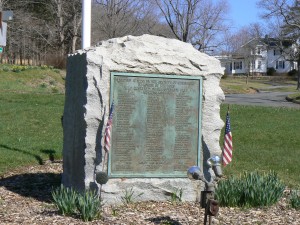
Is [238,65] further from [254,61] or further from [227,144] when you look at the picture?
[227,144]

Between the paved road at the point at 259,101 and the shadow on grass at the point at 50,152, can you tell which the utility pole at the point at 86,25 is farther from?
the paved road at the point at 259,101

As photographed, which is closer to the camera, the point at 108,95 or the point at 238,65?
the point at 108,95

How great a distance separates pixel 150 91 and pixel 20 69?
24.9 meters

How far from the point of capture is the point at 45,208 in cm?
667

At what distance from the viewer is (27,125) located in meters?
14.9

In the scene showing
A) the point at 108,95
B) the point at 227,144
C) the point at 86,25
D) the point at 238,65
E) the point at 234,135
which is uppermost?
the point at 238,65

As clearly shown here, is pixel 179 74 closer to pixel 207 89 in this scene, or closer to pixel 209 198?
pixel 207 89

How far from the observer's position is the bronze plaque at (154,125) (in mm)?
6887

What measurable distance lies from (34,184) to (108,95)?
89.8 inches

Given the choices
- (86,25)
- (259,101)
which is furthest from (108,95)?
(259,101)

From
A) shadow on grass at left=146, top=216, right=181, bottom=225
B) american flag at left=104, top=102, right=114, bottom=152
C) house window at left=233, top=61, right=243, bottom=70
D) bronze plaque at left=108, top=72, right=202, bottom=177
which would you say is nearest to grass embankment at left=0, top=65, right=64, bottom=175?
bronze plaque at left=108, top=72, right=202, bottom=177

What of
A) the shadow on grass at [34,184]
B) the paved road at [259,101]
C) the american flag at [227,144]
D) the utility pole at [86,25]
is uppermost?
the utility pole at [86,25]

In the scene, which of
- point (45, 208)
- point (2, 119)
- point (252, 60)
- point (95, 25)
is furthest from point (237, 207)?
point (252, 60)

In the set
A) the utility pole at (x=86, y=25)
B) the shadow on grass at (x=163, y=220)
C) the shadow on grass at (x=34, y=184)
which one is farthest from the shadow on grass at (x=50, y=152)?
the shadow on grass at (x=163, y=220)
